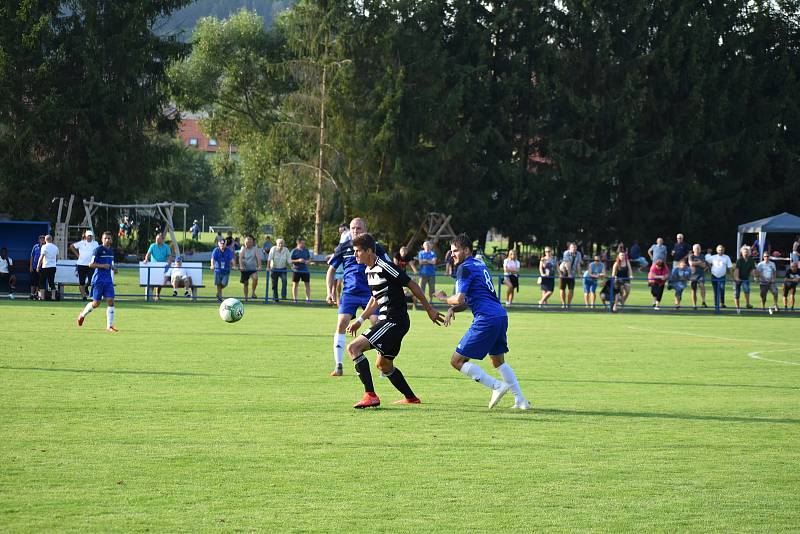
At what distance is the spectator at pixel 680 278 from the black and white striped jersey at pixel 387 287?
69.7 feet

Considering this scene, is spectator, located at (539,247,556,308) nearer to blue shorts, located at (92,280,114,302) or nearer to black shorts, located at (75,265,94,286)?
black shorts, located at (75,265,94,286)

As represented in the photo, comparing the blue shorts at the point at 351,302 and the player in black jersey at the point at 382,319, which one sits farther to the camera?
the blue shorts at the point at 351,302

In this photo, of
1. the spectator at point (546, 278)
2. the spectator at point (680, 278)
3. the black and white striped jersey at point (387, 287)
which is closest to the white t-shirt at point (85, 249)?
the spectator at point (546, 278)

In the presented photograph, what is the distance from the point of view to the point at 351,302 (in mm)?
13922

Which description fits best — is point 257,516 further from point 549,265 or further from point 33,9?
point 33,9

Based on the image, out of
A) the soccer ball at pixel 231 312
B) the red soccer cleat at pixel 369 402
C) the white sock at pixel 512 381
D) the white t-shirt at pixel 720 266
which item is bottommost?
the red soccer cleat at pixel 369 402

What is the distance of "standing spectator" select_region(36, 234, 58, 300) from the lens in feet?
89.1

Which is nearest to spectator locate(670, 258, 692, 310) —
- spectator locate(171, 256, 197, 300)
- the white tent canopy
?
spectator locate(171, 256, 197, 300)

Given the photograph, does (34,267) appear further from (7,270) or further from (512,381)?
(512,381)

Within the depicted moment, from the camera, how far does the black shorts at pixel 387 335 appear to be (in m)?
10.7

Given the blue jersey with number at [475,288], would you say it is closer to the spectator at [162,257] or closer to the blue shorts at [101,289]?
the blue shorts at [101,289]

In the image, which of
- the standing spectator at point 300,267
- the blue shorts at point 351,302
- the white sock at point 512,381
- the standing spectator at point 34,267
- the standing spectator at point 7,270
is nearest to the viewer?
the white sock at point 512,381

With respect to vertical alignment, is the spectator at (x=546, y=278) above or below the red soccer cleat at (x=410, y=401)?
above

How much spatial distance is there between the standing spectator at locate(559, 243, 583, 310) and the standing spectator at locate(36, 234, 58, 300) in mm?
14258
